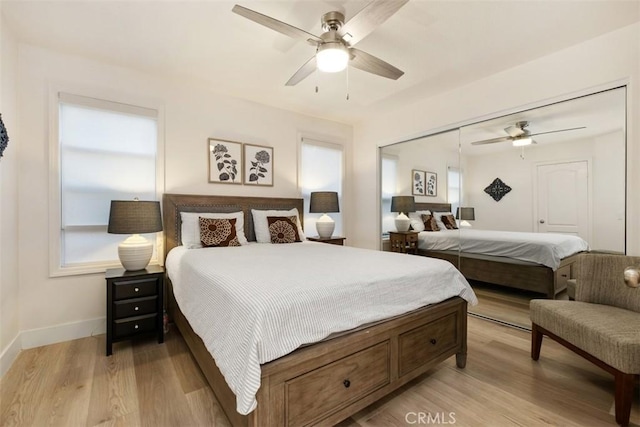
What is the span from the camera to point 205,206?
3.33 metres

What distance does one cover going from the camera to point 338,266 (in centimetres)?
187

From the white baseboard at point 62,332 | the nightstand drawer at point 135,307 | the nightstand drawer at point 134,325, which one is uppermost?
the nightstand drawer at point 135,307

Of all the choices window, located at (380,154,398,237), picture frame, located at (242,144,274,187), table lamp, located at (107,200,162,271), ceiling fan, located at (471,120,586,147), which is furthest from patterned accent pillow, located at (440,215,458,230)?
table lamp, located at (107,200,162,271)

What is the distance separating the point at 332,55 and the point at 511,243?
8.94 feet

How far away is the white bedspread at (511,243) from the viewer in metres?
2.77

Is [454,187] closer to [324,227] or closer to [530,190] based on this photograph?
[530,190]

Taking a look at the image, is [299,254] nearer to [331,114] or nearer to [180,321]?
[180,321]

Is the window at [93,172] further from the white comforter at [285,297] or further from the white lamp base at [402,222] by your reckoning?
the white lamp base at [402,222]

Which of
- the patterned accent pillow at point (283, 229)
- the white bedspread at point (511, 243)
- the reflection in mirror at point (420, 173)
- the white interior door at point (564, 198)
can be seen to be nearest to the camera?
the white interior door at point (564, 198)

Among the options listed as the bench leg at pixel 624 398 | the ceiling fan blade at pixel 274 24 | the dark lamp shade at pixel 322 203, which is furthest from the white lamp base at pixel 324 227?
the bench leg at pixel 624 398

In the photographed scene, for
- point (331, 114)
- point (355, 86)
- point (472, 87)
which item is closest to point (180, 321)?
point (355, 86)

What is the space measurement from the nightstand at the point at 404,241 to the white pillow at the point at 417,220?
84 millimetres

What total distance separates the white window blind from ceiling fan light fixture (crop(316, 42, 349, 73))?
212 centimetres

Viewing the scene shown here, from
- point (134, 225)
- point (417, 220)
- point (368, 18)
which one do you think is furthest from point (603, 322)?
point (134, 225)
